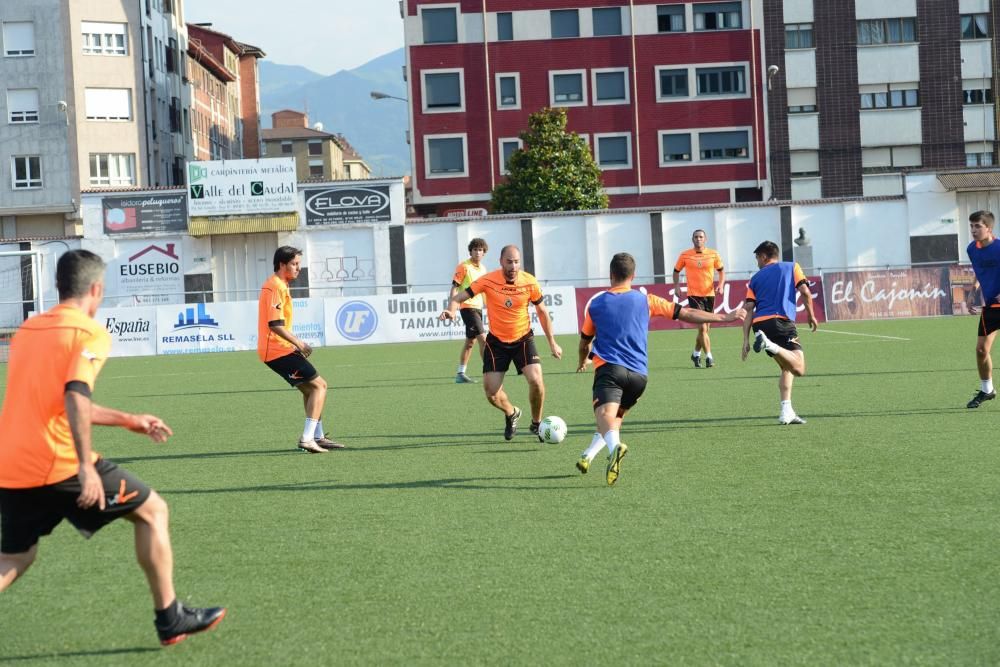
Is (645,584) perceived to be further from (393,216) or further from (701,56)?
(701,56)

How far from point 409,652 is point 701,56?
188 ft

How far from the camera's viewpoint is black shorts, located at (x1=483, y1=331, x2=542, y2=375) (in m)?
12.3

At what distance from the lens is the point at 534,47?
5984cm

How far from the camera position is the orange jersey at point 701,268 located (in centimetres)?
2102

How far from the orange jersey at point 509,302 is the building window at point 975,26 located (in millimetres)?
52643

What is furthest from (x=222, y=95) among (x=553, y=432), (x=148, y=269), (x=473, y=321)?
(x=553, y=432)

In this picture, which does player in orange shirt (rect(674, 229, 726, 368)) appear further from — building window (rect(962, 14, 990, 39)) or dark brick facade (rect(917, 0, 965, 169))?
building window (rect(962, 14, 990, 39))

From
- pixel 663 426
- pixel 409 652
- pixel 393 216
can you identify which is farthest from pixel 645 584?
pixel 393 216

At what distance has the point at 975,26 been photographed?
58.9 metres

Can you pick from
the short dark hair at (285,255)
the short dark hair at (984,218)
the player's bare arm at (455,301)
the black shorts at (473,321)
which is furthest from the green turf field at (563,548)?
the black shorts at (473,321)

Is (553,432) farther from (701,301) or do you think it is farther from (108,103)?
(108,103)

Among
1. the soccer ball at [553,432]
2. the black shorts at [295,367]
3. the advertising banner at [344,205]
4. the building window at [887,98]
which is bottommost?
the soccer ball at [553,432]

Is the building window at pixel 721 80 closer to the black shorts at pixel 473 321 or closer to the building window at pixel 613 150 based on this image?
the building window at pixel 613 150

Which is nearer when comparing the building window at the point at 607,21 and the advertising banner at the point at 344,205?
the advertising banner at the point at 344,205
